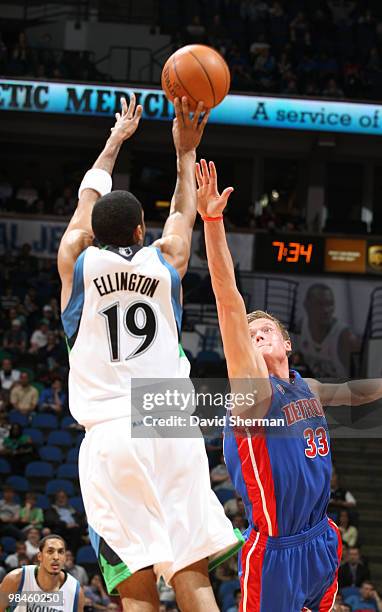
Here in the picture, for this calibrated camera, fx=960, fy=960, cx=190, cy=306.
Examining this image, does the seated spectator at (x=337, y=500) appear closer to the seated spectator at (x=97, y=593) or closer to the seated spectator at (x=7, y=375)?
the seated spectator at (x=97, y=593)

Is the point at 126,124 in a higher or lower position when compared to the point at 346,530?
higher

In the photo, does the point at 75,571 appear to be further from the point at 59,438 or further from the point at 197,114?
the point at 197,114

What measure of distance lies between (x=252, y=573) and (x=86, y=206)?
1.83 meters

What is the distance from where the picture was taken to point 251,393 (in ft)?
14.0

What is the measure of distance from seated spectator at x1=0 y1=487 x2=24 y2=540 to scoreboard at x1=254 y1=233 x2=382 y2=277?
7404 millimetres

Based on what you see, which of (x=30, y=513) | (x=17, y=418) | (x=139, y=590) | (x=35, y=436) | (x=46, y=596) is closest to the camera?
(x=139, y=590)

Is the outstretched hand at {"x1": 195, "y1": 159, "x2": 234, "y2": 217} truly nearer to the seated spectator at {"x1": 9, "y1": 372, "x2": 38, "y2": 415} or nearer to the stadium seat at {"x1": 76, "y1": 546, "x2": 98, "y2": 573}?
the stadium seat at {"x1": 76, "y1": 546, "x2": 98, "y2": 573}

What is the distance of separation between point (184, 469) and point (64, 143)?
1823 cm

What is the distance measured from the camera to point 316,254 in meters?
18.7

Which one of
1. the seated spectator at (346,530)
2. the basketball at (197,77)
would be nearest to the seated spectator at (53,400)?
the seated spectator at (346,530)

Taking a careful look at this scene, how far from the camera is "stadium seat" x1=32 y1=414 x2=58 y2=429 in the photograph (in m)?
14.7

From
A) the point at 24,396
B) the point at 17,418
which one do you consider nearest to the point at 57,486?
the point at 17,418

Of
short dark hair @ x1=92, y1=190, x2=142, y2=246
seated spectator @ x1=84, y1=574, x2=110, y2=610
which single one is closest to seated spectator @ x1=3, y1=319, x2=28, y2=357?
seated spectator @ x1=84, y1=574, x2=110, y2=610

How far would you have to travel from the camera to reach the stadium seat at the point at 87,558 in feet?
39.8
